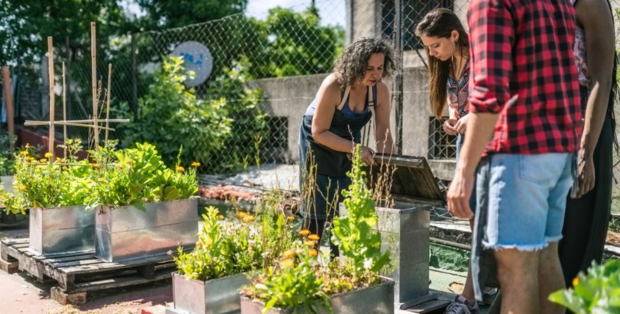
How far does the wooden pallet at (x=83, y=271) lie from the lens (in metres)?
4.31

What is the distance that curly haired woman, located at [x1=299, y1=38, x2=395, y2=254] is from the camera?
385 centimetres

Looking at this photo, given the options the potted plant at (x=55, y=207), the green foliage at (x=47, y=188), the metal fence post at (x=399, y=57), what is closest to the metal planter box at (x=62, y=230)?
the potted plant at (x=55, y=207)

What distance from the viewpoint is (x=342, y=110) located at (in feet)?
13.0

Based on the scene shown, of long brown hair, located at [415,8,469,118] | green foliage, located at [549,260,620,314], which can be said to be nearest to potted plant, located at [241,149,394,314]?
long brown hair, located at [415,8,469,118]

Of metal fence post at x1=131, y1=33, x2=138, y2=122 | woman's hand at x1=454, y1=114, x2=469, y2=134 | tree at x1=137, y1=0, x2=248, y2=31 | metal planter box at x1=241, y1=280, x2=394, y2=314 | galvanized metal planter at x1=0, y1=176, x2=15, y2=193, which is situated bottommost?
metal planter box at x1=241, y1=280, x2=394, y2=314

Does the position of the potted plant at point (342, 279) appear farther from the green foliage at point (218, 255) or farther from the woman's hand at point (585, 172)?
the woman's hand at point (585, 172)

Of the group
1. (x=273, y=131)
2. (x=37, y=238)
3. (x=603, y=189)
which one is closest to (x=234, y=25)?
(x=273, y=131)

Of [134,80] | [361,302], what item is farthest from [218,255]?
[134,80]

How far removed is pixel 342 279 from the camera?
3.10m

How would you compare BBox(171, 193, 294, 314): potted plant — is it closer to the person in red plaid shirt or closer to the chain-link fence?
the person in red plaid shirt

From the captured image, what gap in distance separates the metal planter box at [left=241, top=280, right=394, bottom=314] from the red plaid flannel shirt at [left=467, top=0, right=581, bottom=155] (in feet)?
3.24

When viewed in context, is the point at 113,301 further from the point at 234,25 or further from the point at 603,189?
the point at 234,25

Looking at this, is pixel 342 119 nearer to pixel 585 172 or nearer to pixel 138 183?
pixel 138 183

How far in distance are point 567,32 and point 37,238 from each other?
12.8ft
